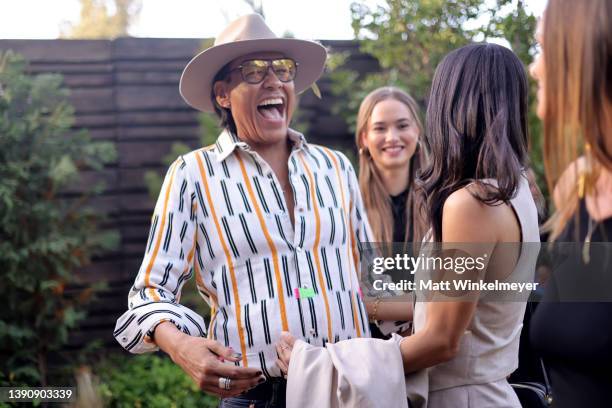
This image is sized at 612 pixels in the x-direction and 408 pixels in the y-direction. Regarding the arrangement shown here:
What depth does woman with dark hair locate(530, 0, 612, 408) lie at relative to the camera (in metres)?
1.45

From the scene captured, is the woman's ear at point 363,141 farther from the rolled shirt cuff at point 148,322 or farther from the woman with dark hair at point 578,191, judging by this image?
the woman with dark hair at point 578,191

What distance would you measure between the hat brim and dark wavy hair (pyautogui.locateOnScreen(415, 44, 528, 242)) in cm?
88

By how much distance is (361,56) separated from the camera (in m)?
6.25

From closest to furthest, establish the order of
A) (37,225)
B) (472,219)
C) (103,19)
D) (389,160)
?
1. (472,219)
2. (389,160)
3. (37,225)
4. (103,19)

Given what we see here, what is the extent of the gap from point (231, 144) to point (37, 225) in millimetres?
2920

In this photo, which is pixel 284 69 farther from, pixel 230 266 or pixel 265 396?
pixel 265 396

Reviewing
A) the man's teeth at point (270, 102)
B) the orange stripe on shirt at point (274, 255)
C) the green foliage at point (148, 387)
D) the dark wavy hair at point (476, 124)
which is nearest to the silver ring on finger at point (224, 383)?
the orange stripe on shirt at point (274, 255)

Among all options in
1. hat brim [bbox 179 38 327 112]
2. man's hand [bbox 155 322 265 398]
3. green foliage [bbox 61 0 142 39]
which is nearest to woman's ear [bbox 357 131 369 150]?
hat brim [bbox 179 38 327 112]

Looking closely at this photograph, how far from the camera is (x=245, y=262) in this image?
2350mm

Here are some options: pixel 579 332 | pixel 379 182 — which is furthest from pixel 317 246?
pixel 379 182

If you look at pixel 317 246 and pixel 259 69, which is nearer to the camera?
pixel 317 246

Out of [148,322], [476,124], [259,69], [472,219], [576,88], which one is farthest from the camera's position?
[259,69]

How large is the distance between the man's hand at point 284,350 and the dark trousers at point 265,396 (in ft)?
0.31

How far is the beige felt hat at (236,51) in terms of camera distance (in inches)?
Answer: 104
